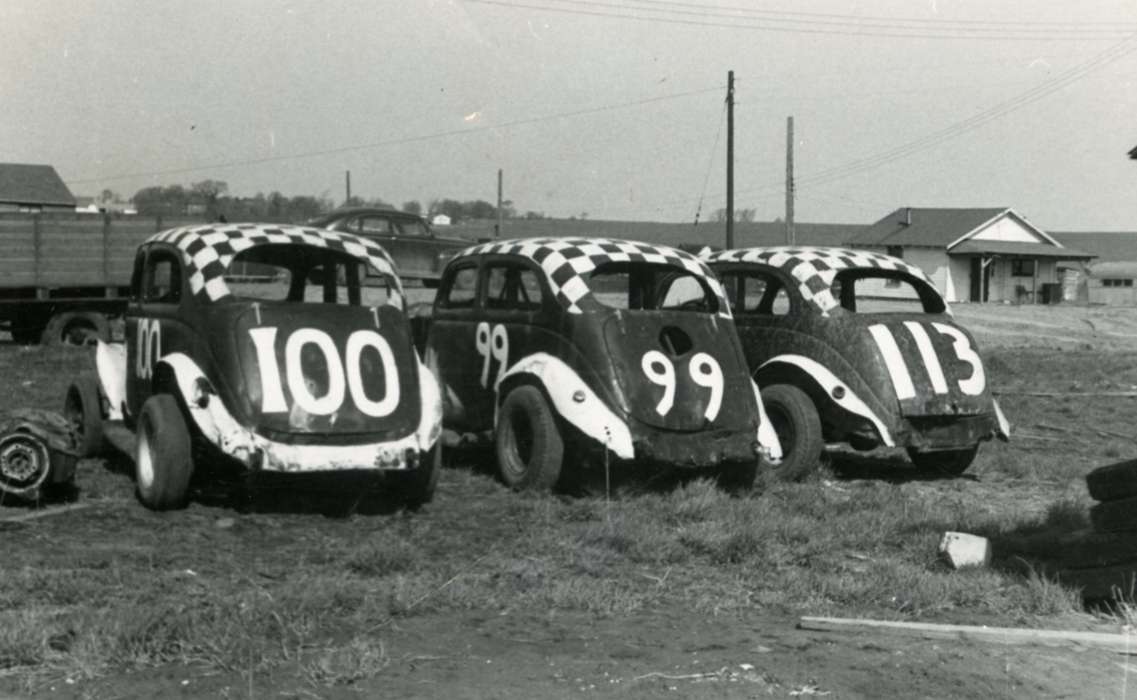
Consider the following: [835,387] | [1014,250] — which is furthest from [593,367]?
[1014,250]

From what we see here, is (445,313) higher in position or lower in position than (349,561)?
higher

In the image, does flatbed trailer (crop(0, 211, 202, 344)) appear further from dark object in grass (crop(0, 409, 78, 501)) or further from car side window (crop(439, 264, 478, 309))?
dark object in grass (crop(0, 409, 78, 501))

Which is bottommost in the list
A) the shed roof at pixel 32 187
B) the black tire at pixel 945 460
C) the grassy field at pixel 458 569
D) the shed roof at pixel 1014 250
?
the grassy field at pixel 458 569

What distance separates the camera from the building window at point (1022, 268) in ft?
193

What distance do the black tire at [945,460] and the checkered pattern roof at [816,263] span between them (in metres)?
1.38

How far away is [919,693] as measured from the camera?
4.64 meters

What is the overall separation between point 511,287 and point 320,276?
143cm

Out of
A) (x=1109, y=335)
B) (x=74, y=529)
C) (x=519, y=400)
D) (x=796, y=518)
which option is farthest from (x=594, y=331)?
(x=1109, y=335)

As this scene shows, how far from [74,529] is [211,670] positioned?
9.60 ft

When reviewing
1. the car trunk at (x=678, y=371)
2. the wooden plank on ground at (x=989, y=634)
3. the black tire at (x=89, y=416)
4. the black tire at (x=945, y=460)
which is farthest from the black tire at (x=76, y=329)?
the wooden plank on ground at (x=989, y=634)

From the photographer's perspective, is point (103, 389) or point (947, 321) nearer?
point (103, 389)

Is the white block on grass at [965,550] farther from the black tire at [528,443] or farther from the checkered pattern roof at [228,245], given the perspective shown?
the checkered pattern roof at [228,245]

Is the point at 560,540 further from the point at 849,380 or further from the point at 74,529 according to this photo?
the point at 849,380

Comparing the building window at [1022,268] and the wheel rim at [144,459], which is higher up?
the building window at [1022,268]
